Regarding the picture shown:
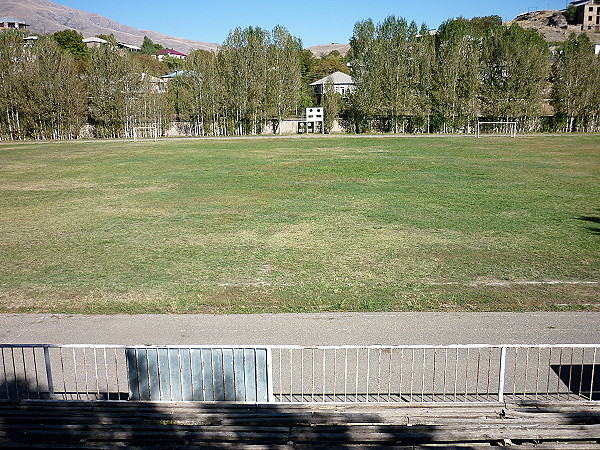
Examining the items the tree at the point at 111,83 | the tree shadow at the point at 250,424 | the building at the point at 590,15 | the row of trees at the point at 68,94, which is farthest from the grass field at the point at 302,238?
the building at the point at 590,15

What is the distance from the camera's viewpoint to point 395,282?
12922 mm

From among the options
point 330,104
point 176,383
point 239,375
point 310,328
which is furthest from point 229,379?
point 330,104

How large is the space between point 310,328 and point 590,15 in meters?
205

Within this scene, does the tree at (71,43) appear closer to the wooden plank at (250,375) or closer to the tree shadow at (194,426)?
the wooden plank at (250,375)

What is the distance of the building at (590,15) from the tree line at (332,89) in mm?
125233

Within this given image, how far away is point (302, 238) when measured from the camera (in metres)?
17.4

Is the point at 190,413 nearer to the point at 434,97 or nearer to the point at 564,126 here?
the point at 434,97

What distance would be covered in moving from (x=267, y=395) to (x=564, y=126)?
76.5 metres

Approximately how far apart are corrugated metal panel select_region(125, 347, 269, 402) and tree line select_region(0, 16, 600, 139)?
2695 inches

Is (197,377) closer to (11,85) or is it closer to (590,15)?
(11,85)

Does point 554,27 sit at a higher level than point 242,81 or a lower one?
higher

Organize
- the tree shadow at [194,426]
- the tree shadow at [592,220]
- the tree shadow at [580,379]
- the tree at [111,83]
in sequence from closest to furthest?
the tree shadow at [194,426] → the tree shadow at [580,379] → the tree shadow at [592,220] → the tree at [111,83]

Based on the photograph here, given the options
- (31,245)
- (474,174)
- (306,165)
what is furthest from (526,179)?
(31,245)

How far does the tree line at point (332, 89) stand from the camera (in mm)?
69812
